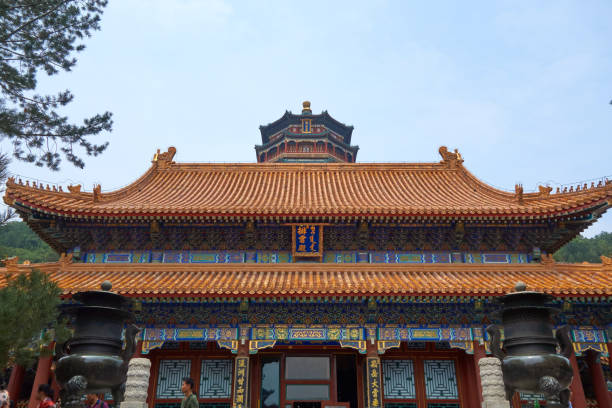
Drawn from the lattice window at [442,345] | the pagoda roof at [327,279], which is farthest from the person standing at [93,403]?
the lattice window at [442,345]

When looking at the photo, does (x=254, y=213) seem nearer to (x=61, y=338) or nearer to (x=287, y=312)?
(x=287, y=312)

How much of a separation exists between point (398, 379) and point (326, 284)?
10.6ft

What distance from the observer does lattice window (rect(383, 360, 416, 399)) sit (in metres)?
10.5

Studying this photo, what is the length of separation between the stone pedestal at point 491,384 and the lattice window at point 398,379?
175 centimetres

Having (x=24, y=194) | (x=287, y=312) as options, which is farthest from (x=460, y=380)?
(x=24, y=194)

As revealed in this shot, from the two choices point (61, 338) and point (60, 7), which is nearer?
point (61, 338)

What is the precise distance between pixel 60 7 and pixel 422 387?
1122 cm

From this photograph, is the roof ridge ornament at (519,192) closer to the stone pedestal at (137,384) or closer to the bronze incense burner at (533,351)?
the bronze incense burner at (533,351)

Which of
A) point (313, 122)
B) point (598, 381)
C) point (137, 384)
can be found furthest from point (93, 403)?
point (313, 122)

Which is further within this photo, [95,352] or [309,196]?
[309,196]

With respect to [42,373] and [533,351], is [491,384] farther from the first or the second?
[42,373]

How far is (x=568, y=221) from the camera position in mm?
10922

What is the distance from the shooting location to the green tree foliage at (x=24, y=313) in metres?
5.00

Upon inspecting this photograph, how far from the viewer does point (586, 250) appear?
150 feet
